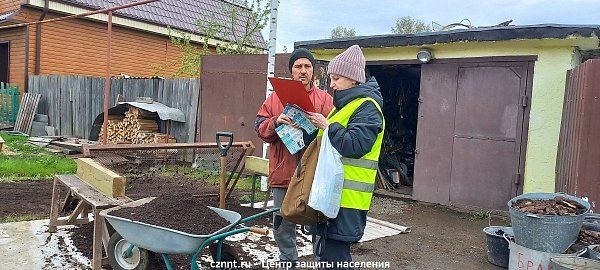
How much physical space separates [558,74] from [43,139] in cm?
1062

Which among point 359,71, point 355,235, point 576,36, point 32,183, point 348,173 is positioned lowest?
point 32,183

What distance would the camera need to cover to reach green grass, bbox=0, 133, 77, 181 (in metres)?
7.65

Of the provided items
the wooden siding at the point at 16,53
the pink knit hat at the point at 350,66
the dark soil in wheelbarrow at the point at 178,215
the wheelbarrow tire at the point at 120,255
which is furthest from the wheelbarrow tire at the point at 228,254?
the wooden siding at the point at 16,53

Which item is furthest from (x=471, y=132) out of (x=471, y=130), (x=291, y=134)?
(x=291, y=134)

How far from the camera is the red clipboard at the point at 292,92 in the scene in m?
2.84

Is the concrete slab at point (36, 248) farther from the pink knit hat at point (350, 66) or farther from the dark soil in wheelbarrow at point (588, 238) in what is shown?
the dark soil in wheelbarrow at point (588, 238)

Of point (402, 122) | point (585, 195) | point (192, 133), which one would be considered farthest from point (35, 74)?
point (585, 195)

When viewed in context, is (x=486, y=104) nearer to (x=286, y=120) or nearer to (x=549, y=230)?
(x=549, y=230)

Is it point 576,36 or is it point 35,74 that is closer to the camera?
point 576,36

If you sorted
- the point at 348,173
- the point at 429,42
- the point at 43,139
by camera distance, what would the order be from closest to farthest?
1. the point at 348,173
2. the point at 429,42
3. the point at 43,139

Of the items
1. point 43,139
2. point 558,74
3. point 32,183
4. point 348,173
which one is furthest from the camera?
point 43,139

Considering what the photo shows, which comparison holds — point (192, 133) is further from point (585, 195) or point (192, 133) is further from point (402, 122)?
point (585, 195)

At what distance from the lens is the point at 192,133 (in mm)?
9586

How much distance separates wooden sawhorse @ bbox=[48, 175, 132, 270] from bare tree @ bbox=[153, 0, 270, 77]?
9.80m
